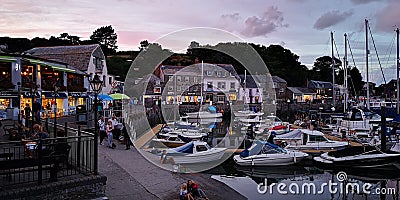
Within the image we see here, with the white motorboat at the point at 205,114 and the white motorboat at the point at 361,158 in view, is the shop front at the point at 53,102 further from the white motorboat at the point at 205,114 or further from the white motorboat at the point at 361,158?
the white motorboat at the point at 205,114

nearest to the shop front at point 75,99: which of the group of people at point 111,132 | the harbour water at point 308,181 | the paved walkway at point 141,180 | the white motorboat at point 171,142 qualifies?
the group of people at point 111,132

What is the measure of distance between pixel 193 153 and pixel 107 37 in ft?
305

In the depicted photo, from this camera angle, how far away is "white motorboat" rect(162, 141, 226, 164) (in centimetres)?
1889

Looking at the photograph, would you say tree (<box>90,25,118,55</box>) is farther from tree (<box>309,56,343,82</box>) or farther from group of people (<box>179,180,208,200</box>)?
group of people (<box>179,180,208,200</box>)

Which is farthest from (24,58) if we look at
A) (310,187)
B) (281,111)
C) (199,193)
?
(281,111)

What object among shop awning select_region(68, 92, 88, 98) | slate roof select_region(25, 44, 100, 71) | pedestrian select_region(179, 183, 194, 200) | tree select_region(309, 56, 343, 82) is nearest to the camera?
pedestrian select_region(179, 183, 194, 200)

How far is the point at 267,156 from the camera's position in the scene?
19.7m

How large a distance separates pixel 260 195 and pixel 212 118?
110ft

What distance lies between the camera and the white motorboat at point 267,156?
775 inches

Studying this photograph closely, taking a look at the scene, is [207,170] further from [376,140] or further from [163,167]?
[376,140]

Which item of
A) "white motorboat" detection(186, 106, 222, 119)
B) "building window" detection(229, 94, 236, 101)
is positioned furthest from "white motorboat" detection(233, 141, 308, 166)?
"building window" detection(229, 94, 236, 101)

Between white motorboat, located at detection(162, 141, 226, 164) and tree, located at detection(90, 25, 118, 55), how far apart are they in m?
89.4

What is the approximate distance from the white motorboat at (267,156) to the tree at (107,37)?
90363 millimetres

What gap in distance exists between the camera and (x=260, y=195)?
15852 millimetres
